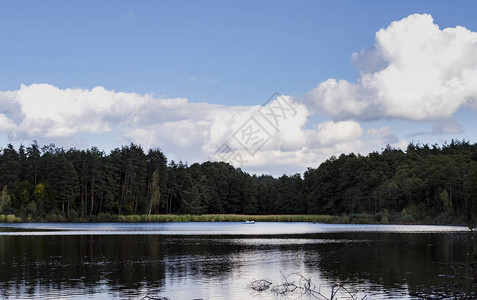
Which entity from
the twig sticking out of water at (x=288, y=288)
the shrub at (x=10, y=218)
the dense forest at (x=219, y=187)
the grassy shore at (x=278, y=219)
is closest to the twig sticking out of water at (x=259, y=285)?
the twig sticking out of water at (x=288, y=288)

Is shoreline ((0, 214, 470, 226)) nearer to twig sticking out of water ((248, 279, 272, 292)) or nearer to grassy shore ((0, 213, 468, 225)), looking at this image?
grassy shore ((0, 213, 468, 225))

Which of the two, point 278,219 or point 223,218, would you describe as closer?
point 223,218

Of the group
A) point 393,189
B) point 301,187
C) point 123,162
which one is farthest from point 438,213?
point 123,162

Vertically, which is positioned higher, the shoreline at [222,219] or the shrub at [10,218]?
the shrub at [10,218]

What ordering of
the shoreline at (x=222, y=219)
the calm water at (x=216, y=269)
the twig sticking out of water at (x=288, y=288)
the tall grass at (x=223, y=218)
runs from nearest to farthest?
1. the twig sticking out of water at (x=288, y=288)
2. the calm water at (x=216, y=269)
3. the shoreline at (x=222, y=219)
4. the tall grass at (x=223, y=218)

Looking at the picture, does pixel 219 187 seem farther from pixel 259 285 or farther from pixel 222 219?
pixel 259 285

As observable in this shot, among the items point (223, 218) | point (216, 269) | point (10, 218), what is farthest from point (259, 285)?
point (223, 218)

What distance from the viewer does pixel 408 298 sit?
787 inches

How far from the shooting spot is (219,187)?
162m

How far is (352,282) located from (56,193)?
336 feet

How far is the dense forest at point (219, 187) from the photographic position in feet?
341

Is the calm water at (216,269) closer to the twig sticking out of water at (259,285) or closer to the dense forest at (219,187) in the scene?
the twig sticking out of water at (259,285)

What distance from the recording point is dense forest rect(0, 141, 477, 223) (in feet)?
341

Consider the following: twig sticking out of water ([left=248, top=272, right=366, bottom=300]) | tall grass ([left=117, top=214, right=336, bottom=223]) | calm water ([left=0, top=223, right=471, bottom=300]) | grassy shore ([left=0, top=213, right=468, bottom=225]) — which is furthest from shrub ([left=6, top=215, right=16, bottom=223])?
twig sticking out of water ([left=248, top=272, right=366, bottom=300])
